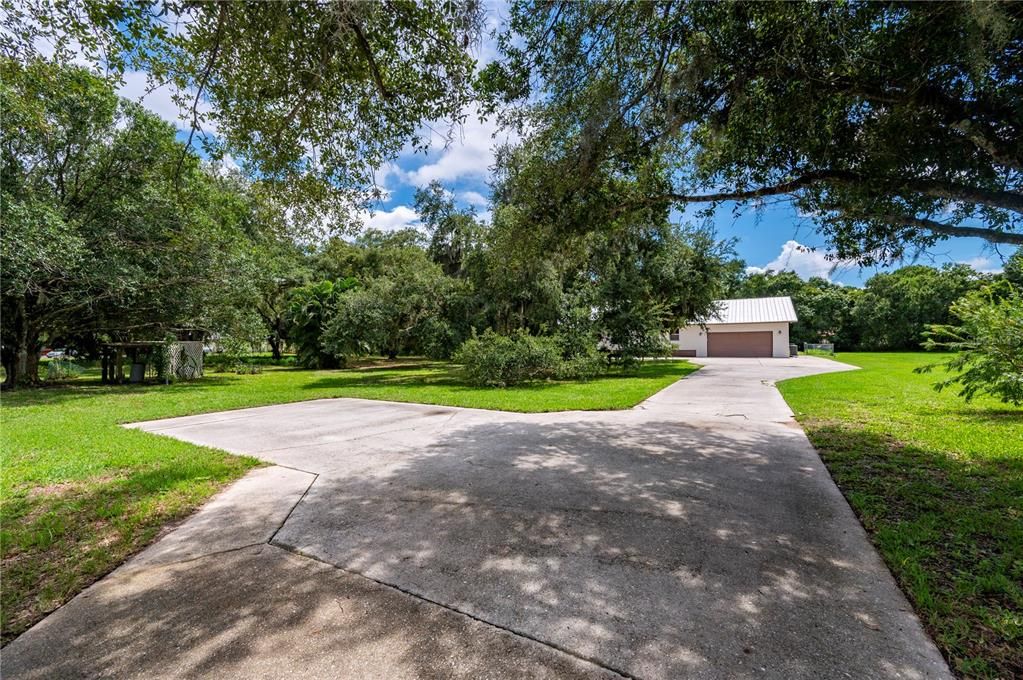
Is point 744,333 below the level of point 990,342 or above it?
above

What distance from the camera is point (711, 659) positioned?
196 centimetres

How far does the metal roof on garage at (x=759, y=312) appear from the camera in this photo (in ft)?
104

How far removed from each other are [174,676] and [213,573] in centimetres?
98

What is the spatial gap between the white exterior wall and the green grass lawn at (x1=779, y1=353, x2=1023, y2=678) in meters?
23.5

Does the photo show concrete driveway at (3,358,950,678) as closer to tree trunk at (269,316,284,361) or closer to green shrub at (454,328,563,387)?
green shrub at (454,328,563,387)

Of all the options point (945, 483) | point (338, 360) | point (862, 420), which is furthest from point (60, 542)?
point (338, 360)

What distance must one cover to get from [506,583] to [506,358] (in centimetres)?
1063

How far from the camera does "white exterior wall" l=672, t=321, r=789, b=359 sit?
3142 cm

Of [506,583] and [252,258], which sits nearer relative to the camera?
[506,583]

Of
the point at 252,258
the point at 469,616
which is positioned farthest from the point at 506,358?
the point at 469,616

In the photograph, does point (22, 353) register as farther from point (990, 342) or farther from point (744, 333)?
point (744, 333)

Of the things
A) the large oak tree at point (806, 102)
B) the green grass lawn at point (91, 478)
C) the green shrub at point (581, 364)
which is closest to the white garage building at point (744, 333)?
the green shrub at point (581, 364)

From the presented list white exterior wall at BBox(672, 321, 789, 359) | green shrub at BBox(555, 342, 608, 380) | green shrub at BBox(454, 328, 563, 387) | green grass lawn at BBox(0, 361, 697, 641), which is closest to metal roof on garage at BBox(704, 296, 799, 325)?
white exterior wall at BBox(672, 321, 789, 359)

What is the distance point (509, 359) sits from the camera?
43.5ft
